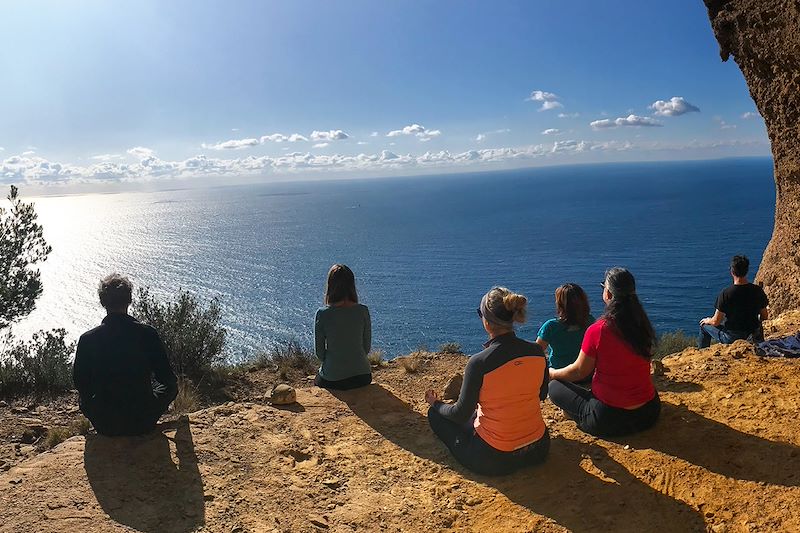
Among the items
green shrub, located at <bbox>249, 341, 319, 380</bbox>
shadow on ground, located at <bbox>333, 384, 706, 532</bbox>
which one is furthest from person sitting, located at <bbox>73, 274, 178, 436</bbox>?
green shrub, located at <bbox>249, 341, 319, 380</bbox>

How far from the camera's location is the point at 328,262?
67.2 metres

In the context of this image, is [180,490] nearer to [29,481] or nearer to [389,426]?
[29,481]

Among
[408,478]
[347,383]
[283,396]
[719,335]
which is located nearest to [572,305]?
[408,478]

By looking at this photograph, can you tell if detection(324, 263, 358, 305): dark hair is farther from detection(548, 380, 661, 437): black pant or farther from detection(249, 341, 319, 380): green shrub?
detection(249, 341, 319, 380): green shrub

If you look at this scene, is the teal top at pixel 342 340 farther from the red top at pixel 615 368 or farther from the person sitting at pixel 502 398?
the red top at pixel 615 368

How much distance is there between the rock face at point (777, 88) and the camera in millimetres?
7664

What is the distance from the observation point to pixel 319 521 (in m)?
3.74

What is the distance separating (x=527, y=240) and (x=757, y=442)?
74167mm

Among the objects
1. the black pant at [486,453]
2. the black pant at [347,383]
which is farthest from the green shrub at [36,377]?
the black pant at [486,453]

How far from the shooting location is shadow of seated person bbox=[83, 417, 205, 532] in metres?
3.73

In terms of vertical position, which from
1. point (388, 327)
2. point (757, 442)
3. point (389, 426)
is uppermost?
point (757, 442)

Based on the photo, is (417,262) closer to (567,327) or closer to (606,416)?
(567,327)

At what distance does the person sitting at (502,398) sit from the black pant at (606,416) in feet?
1.98

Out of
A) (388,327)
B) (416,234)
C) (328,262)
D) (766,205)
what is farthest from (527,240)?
(766,205)
